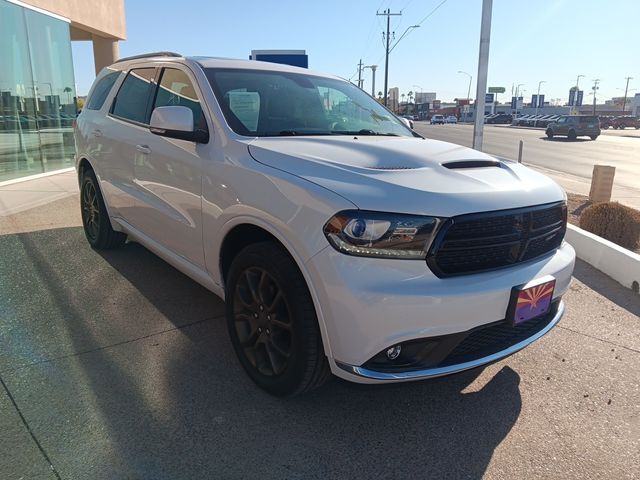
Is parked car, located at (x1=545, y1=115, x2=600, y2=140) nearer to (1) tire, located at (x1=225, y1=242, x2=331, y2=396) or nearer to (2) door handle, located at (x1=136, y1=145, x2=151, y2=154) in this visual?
(2) door handle, located at (x1=136, y1=145, x2=151, y2=154)

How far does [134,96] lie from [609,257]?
4696 millimetres

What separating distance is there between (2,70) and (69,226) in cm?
548

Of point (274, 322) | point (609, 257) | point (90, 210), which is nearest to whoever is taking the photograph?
point (274, 322)

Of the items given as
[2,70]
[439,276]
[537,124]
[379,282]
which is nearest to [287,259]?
[379,282]

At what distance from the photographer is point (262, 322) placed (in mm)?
2793

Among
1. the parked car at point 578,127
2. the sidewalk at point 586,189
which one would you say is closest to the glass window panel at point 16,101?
the sidewalk at point 586,189

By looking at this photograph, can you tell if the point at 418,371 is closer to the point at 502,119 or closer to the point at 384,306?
the point at 384,306

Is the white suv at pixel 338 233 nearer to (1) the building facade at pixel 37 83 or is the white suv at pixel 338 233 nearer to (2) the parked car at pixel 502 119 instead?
(1) the building facade at pixel 37 83

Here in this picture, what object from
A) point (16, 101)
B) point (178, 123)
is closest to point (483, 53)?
point (178, 123)

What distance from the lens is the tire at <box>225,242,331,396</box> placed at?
2465mm

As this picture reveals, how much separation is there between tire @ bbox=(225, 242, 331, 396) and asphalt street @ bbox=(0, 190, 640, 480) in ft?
0.52

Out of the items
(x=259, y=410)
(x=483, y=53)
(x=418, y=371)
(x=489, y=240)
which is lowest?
(x=259, y=410)

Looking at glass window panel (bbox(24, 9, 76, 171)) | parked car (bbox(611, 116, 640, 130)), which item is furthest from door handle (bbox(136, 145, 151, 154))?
parked car (bbox(611, 116, 640, 130))

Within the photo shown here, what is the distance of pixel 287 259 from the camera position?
254cm
